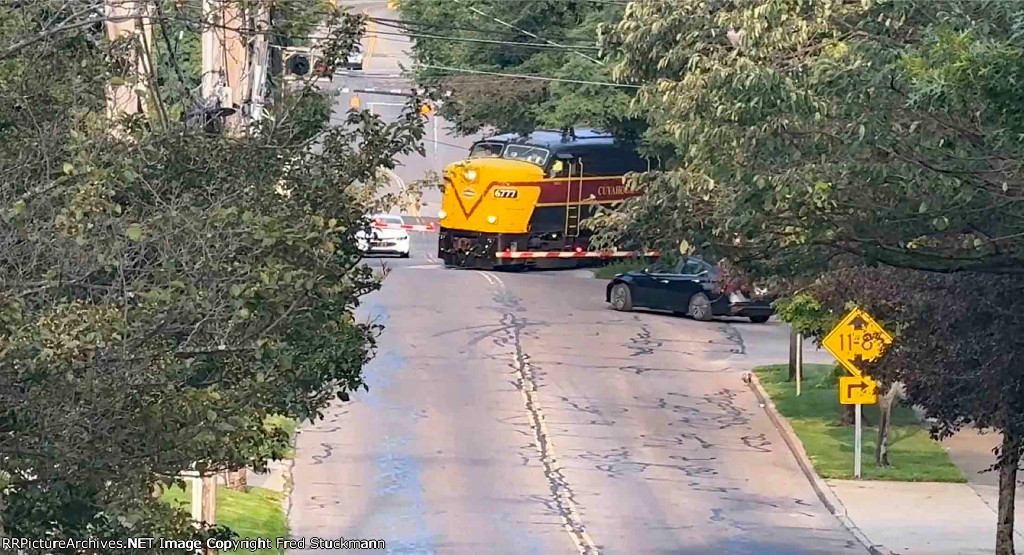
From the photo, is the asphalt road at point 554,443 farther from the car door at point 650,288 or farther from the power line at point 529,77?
the power line at point 529,77

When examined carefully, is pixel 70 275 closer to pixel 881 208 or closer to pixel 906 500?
pixel 881 208

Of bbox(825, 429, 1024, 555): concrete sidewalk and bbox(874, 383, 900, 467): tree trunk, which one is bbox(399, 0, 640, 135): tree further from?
bbox(825, 429, 1024, 555): concrete sidewalk

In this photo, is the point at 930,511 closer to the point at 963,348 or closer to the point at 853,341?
the point at 853,341

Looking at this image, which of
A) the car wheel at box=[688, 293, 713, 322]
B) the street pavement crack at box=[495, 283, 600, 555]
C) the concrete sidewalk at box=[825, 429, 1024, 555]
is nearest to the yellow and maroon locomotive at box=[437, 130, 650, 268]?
the street pavement crack at box=[495, 283, 600, 555]

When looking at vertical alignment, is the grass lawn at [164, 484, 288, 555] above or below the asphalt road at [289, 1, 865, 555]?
above

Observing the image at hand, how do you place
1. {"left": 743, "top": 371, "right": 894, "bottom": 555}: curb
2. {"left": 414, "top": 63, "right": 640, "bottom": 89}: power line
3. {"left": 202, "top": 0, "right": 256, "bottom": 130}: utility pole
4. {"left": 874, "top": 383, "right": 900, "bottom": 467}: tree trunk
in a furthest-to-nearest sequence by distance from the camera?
{"left": 414, "top": 63, "right": 640, "bottom": 89}: power line → {"left": 874, "top": 383, "right": 900, "bottom": 467}: tree trunk → {"left": 743, "top": 371, "right": 894, "bottom": 555}: curb → {"left": 202, "top": 0, "right": 256, "bottom": 130}: utility pole

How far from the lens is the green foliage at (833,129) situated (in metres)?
11.1

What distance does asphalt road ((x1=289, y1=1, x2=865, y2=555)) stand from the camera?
2114 cm

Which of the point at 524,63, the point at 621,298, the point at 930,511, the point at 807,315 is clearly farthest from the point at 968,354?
the point at 524,63

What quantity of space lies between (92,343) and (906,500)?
62.9 feet

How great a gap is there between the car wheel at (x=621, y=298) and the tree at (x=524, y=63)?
509 cm

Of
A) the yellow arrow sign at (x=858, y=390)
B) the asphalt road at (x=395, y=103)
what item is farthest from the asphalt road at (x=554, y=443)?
the asphalt road at (x=395, y=103)

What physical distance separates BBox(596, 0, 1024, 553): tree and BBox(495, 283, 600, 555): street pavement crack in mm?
7167

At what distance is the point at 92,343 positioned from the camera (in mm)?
7070
